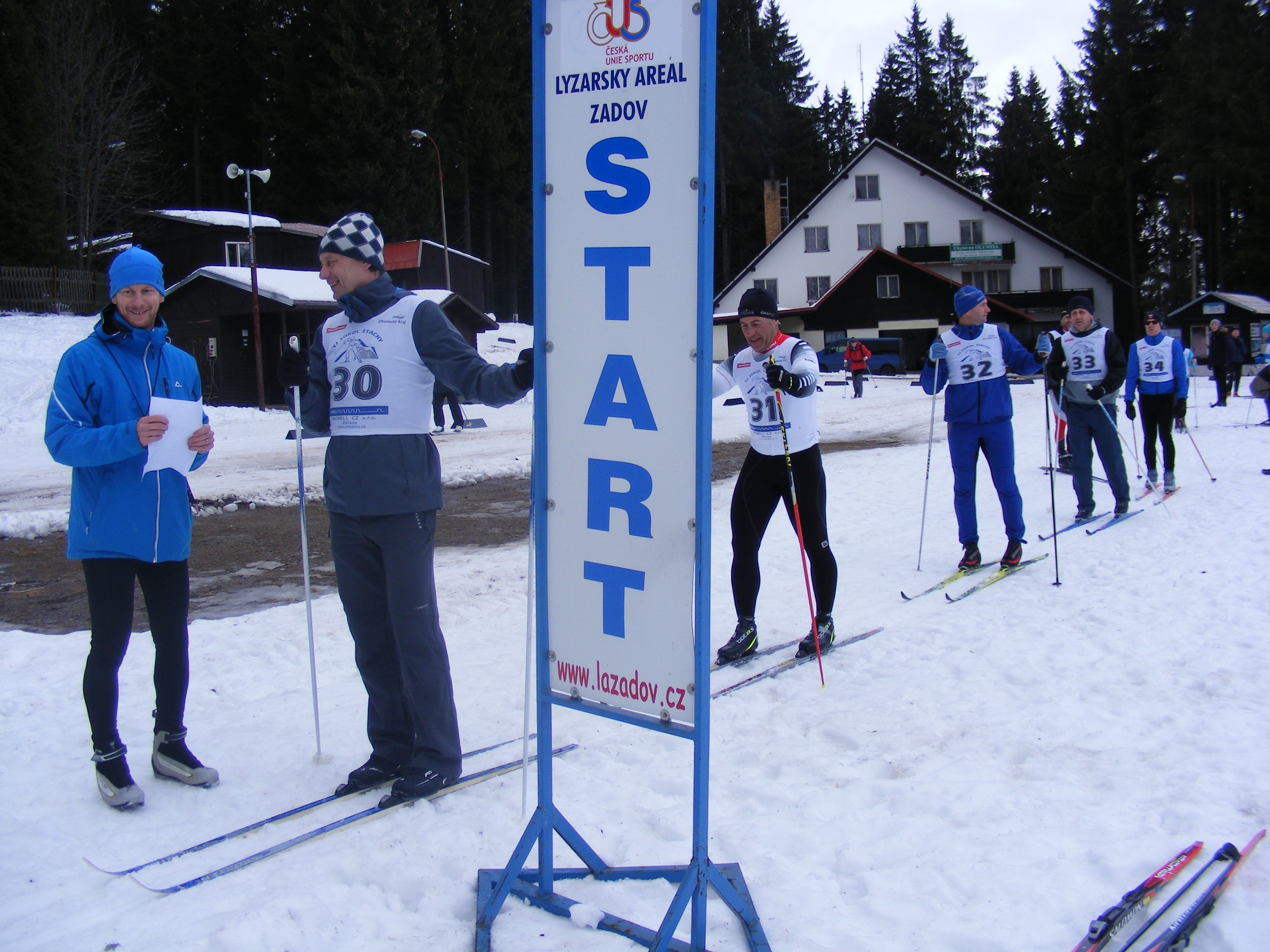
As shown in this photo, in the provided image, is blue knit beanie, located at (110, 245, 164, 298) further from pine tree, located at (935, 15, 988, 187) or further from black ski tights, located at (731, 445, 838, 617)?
pine tree, located at (935, 15, 988, 187)

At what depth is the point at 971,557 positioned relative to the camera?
681cm

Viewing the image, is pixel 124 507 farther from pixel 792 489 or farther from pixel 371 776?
pixel 792 489

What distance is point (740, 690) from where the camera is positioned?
448 cm

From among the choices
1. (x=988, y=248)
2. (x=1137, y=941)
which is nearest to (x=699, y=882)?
(x=1137, y=941)

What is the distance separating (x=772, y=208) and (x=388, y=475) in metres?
55.0

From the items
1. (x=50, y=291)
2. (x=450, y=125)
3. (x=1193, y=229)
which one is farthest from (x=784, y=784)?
(x=450, y=125)

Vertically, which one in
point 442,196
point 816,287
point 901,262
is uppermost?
point 442,196

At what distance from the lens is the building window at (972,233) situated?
160 ft

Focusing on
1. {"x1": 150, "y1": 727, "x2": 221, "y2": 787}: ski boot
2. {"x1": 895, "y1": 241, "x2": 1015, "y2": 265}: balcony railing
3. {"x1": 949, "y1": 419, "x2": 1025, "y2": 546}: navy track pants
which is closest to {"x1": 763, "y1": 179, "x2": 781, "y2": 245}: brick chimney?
{"x1": 895, "y1": 241, "x2": 1015, "y2": 265}: balcony railing

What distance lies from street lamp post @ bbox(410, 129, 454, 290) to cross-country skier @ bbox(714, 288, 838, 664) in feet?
93.7

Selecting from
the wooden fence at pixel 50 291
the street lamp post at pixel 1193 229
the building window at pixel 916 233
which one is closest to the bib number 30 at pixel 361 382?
the wooden fence at pixel 50 291

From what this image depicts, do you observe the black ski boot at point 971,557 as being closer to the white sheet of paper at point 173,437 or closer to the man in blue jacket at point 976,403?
the man in blue jacket at point 976,403

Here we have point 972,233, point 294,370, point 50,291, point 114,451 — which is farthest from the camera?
point 972,233

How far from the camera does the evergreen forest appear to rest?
124 ft
